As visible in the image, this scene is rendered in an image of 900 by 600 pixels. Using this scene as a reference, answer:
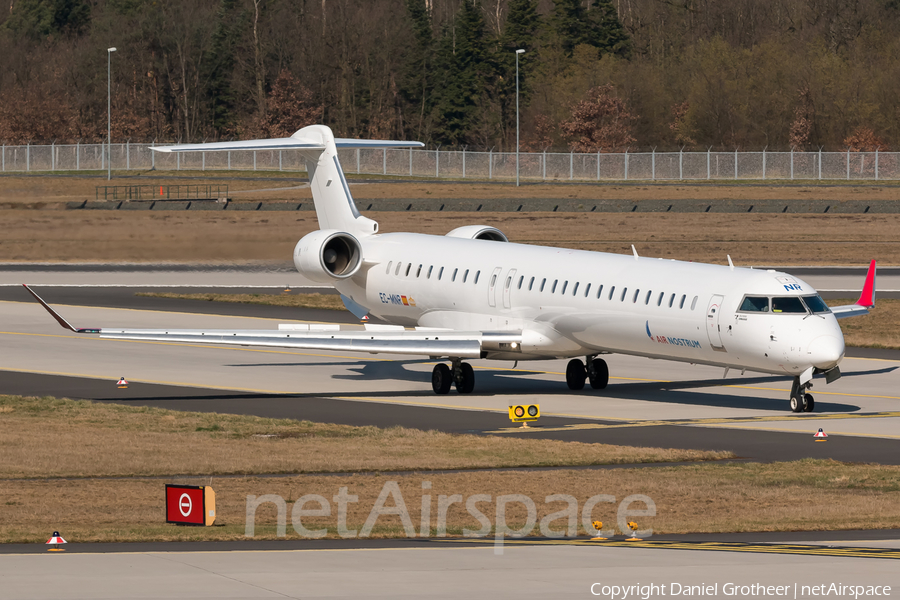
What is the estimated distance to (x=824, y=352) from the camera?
29.9 metres

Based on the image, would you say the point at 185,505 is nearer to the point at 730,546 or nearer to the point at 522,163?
the point at 730,546

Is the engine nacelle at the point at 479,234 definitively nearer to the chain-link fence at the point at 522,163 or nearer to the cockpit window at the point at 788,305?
the cockpit window at the point at 788,305

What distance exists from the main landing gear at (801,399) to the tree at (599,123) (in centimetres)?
10080

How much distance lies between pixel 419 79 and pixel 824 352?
127206 mm

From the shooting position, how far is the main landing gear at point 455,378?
3556 centimetres

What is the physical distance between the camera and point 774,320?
3031 cm

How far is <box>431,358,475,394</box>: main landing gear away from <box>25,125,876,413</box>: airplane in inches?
1.4

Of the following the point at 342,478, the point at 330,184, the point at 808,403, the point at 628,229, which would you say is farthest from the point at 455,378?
the point at 628,229

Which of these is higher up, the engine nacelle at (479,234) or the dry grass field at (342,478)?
the engine nacelle at (479,234)

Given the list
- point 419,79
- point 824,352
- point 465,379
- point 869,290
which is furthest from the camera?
point 419,79

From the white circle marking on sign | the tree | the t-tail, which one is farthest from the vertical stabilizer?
the tree

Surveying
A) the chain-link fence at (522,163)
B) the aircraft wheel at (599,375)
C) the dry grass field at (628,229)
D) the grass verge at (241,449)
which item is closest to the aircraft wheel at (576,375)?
the aircraft wheel at (599,375)

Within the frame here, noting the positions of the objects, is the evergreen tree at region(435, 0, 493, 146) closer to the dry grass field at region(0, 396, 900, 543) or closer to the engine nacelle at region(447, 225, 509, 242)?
the engine nacelle at region(447, 225, 509, 242)

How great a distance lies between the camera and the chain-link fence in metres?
111
